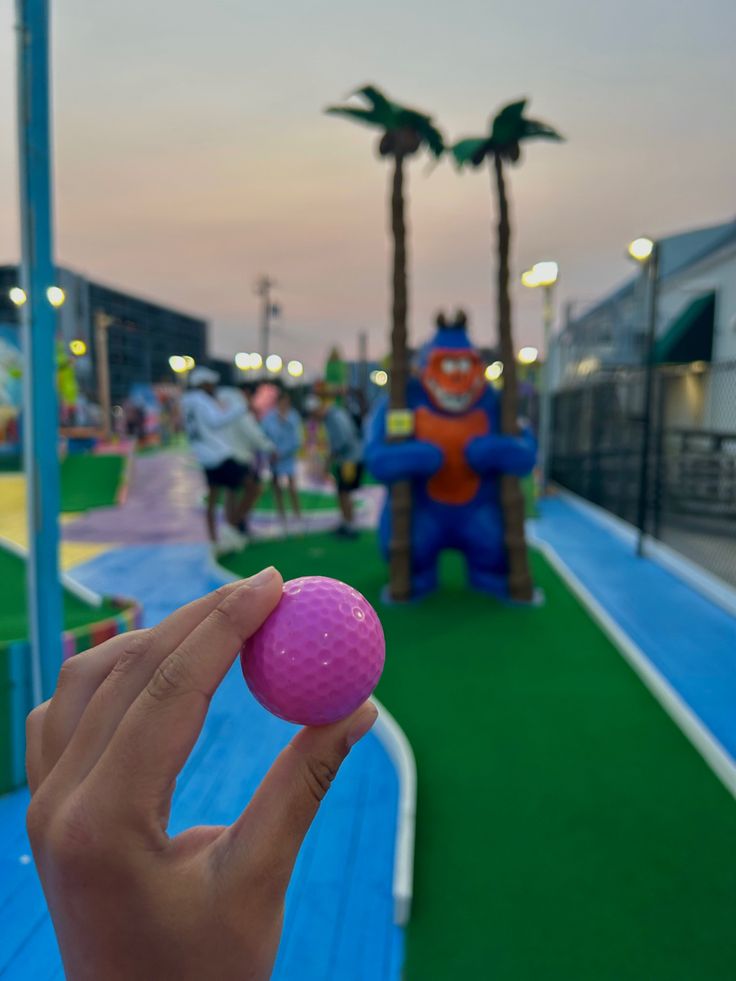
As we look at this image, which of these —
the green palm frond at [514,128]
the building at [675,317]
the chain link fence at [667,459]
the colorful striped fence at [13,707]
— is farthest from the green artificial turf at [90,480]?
the building at [675,317]

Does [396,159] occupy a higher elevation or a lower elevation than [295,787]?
A: higher

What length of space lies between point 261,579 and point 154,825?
253 millimetres

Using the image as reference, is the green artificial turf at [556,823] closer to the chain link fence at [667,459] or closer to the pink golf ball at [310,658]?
the pink golf ball at [310,658]

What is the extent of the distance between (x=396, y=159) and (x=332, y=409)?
3395mm

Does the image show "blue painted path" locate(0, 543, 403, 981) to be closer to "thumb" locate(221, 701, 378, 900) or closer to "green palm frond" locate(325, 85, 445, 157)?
"thumb" locate(221, 701, 378, 900)

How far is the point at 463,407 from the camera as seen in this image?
492 cm

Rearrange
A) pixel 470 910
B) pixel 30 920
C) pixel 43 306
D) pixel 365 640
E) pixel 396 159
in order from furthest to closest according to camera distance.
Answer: pixel 396 159, pixel 43 306, pixel 470 910, pixel 30 920, pixel 365 640

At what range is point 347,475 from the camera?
773 cm

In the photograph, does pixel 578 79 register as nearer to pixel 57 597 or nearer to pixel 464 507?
pixel 464 507

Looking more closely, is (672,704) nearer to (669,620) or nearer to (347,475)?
(669,620)

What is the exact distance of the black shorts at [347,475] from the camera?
25.4 ft

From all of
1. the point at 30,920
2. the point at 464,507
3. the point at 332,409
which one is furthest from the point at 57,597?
the point at 332,409

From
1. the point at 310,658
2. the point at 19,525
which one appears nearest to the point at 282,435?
the point at 19,525

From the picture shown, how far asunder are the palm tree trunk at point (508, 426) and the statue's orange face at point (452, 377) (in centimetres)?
25
